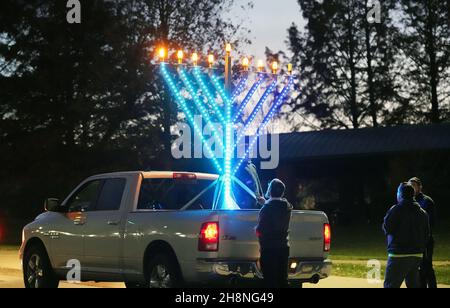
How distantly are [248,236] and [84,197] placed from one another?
11.7ft

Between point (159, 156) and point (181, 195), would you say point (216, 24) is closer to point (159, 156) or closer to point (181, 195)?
point (159, 156)

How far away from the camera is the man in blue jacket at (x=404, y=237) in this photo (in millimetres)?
10164

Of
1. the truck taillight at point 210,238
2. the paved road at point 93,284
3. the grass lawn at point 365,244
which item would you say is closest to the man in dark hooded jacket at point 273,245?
the truck taillight at point 210,238

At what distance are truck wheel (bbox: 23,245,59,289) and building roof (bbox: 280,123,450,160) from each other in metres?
29.3

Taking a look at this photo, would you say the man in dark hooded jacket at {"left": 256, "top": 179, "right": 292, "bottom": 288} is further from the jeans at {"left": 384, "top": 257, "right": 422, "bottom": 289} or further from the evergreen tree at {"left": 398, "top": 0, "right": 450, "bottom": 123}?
the evergreen tree at {"left": 398, "top": 0, "right": 450, "bottom": 123}

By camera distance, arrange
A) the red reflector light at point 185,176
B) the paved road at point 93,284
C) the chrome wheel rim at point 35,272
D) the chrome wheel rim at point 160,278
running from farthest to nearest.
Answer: the paved road at point 93,284, the chrome wheel rim at point 35,272, the red reflector light at point 185,176, the chrome wheel rim at point 160,278

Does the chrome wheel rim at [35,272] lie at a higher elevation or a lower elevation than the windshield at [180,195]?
lower

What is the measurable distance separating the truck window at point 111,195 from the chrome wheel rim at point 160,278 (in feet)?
4.55

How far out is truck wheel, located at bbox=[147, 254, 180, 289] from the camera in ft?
35.1

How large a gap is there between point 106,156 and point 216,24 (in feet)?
30.7

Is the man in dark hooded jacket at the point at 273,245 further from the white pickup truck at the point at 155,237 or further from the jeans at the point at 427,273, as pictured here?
the jeans at the point at 427,273

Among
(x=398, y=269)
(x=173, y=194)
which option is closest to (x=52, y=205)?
(x=173, y=194)

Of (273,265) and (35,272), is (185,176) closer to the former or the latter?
(35,272)
